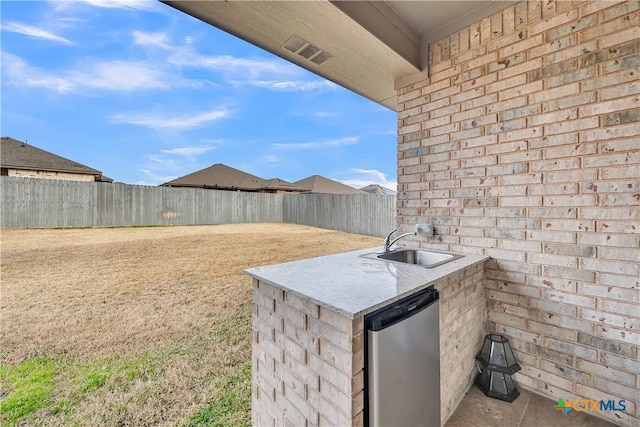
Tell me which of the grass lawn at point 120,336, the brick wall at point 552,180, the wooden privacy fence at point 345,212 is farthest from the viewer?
the wooden privacy fence at point 345,212

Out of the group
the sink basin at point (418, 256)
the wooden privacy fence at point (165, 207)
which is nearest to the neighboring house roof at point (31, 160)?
the wooden privacy fence at point (165, 207)

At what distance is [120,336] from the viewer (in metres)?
2.18

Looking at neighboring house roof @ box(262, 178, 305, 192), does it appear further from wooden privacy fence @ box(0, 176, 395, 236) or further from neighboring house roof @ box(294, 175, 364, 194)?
wooden privacy fence @ box(0, 176, 395, 236)

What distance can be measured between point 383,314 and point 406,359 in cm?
27

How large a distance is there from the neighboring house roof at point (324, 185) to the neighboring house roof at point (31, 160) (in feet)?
40.2

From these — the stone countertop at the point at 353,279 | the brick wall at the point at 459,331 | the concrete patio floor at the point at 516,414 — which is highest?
the stone countertop at the point at 353,279

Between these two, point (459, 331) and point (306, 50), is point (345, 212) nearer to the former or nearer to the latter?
point (306, 50)

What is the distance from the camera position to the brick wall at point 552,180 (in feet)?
4.42

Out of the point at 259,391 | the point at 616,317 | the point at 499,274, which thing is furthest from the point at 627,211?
the point at 259,391

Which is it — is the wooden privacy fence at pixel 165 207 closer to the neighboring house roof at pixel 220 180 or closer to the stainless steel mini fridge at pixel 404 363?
the stainless steel mini fridge at pixel 404 363

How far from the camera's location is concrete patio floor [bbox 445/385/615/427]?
4.59 feet

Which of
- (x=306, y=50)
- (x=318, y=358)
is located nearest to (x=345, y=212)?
(x=306, y=50)

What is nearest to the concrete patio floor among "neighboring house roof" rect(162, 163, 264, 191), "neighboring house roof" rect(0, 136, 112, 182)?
"neighboring house roof" rect(0, 136, 112, 182)
